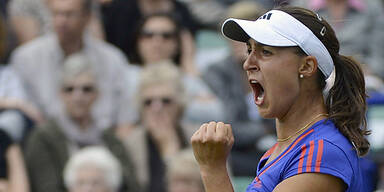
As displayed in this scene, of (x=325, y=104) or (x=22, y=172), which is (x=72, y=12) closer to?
(x=22, y=172)

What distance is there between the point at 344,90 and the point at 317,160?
0.92ft

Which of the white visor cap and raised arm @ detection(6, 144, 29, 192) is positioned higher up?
the white visor cap

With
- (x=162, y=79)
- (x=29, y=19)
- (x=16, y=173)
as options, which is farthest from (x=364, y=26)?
(x=16, y=173)

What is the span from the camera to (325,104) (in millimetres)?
Result: 2416

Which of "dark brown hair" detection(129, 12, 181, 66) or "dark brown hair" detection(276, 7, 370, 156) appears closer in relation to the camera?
"dark brown hair" detection(276, 7, 370, 156)

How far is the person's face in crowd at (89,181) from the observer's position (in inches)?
206

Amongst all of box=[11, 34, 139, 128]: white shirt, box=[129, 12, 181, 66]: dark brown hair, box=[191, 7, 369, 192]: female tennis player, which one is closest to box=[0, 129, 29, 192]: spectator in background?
box=[11, 34, 139, 128]: white shirt

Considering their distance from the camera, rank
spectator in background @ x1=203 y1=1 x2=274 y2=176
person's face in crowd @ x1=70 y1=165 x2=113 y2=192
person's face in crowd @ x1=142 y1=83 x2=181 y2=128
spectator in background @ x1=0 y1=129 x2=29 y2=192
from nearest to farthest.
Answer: person's face in crowd @ x1=70 y1=165 x2=113 y2=192
spectator in background @ x1=0 y1=129 x2=29 y2=192
person's face in crowd @ x1=142 y1=83 x2=181 y2=128
spectator in background @ x1=203 y1=1 x2=274 y2=176

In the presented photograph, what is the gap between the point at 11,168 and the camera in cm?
542

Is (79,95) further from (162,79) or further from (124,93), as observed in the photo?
(162,79)

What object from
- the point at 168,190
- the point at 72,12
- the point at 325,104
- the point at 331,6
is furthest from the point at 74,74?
the point at 325,104

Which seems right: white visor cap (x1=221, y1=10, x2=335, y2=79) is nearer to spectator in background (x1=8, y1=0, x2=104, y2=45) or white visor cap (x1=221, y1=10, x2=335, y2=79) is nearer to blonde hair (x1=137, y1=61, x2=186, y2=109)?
blonde hair (x1=137, y1=61, x2=186, y2=109)

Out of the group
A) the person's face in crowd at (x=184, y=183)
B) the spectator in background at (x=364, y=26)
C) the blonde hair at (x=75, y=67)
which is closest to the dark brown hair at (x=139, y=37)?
the blonde hair at (x=75, y=67)

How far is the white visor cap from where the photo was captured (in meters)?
2.30
